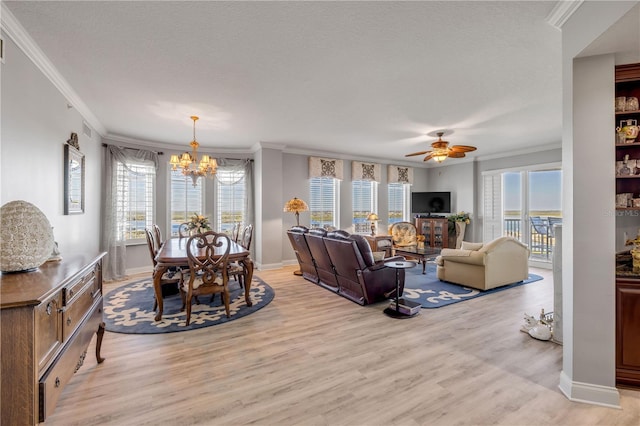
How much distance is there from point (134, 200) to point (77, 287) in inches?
177

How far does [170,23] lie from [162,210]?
464 centimetres

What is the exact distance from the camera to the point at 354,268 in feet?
12.6

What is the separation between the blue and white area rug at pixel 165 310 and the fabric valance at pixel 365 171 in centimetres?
409

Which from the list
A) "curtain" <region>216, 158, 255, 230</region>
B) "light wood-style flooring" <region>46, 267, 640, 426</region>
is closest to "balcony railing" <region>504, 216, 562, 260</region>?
"light wood-style flooring" <region>46, 267, 640, 426</region>

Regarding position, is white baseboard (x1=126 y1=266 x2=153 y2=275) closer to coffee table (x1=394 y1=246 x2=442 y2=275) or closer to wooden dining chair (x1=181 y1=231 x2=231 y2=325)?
wooden dining chair (x1=181 y1=231 x2=231 y2=325)

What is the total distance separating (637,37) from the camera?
1.75 m

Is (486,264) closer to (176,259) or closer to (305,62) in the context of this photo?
(305,62)

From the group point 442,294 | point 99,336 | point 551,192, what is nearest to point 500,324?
point 442,294

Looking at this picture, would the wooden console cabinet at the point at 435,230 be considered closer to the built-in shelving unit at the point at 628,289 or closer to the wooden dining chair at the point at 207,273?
the built-in shelving unit at the point at 628,289

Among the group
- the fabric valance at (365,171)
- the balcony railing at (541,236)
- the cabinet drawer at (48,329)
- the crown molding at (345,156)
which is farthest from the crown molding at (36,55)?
the balcony railing at (541,236)

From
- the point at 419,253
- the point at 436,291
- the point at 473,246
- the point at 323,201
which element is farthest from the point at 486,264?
the point at 323,201

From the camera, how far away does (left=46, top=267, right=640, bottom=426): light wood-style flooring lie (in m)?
1.82

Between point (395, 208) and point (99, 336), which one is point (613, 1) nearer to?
point (99, 336)

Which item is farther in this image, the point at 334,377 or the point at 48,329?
the point at 334,377
